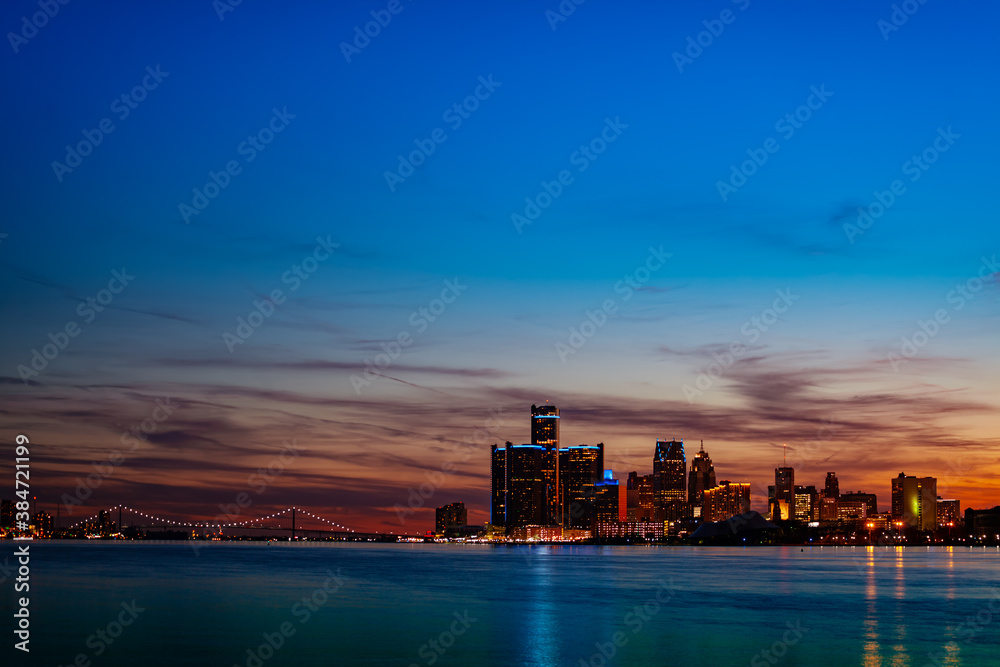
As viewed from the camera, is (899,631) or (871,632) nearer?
(871,632)

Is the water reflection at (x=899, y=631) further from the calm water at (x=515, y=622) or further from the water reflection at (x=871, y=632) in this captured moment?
the water reflection at (x=871, y=632)

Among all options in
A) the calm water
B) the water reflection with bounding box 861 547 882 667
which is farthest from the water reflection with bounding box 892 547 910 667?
the water reflection with bounding box 861 547 882 667

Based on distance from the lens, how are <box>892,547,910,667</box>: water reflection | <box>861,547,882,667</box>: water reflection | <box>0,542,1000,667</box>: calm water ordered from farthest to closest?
<box>0,542,1000,667</box>: calm water, <box>861,547,882,667</box>: water reflection, <box>892,547,910,667</box>: water reflection

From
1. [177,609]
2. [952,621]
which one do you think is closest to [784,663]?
[952,621]

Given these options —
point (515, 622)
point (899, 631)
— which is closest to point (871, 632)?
point (899, 631)

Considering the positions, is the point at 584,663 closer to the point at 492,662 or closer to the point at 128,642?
the point at 492,662

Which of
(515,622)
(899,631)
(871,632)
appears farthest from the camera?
(515,622)

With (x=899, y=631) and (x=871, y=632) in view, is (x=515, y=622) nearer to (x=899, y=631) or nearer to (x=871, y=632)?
(x=871, y=632)

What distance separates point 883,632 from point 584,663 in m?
24.4

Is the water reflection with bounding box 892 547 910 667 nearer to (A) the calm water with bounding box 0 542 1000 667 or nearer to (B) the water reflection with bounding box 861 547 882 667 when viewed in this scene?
(A) the calm water with bounding box 0 542 1000 667

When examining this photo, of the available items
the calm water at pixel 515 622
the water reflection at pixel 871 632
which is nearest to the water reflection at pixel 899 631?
the calm water at pixel 515 622

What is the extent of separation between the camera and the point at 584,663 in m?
49.6

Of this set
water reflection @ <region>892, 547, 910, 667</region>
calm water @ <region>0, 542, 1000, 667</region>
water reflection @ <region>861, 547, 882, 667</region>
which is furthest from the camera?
calm water @ <region>0, 542, 1000, 667</region>

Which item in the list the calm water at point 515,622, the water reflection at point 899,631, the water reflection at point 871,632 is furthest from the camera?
the calm water at point 515,622
